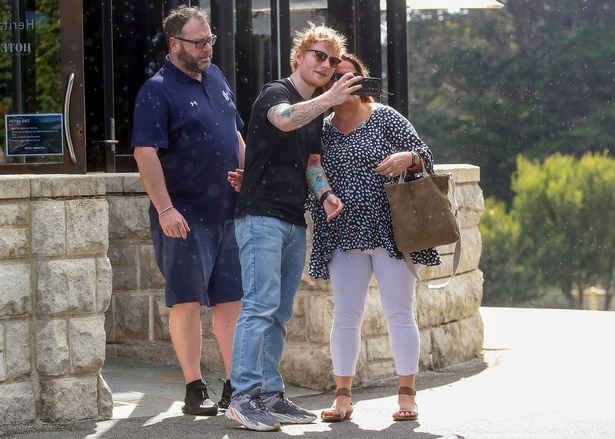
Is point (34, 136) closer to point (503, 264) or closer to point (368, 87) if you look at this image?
point (368, 87)

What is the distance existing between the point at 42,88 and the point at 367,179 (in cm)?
160

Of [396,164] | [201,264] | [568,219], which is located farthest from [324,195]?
[568,219]

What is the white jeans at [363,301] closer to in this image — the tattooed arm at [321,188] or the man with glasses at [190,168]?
the tattooed arm at [321,188]

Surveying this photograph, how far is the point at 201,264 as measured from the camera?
6.87 metres

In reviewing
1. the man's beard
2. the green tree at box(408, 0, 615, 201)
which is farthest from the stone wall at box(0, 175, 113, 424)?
the green tree at box(408, 0, 615, 201)

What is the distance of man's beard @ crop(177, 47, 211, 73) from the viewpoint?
269 inches

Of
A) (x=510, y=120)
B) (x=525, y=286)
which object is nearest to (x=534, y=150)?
(x=510, y=120)

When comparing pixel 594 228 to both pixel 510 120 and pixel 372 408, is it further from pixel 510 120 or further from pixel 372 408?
pixel 372 408

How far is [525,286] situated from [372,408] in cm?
2789

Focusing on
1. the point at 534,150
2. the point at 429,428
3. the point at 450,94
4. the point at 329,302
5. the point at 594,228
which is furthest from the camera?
the point at 450,94

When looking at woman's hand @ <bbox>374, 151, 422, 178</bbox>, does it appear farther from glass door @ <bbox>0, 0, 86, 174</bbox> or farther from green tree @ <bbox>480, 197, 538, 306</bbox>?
green tree @ <bbox>480, 197, 538, 306</bbox>

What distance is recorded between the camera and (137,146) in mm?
6695

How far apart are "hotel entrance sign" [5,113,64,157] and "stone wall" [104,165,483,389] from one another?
1.75 meters

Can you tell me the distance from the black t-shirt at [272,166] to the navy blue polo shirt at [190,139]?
30 centimetres
